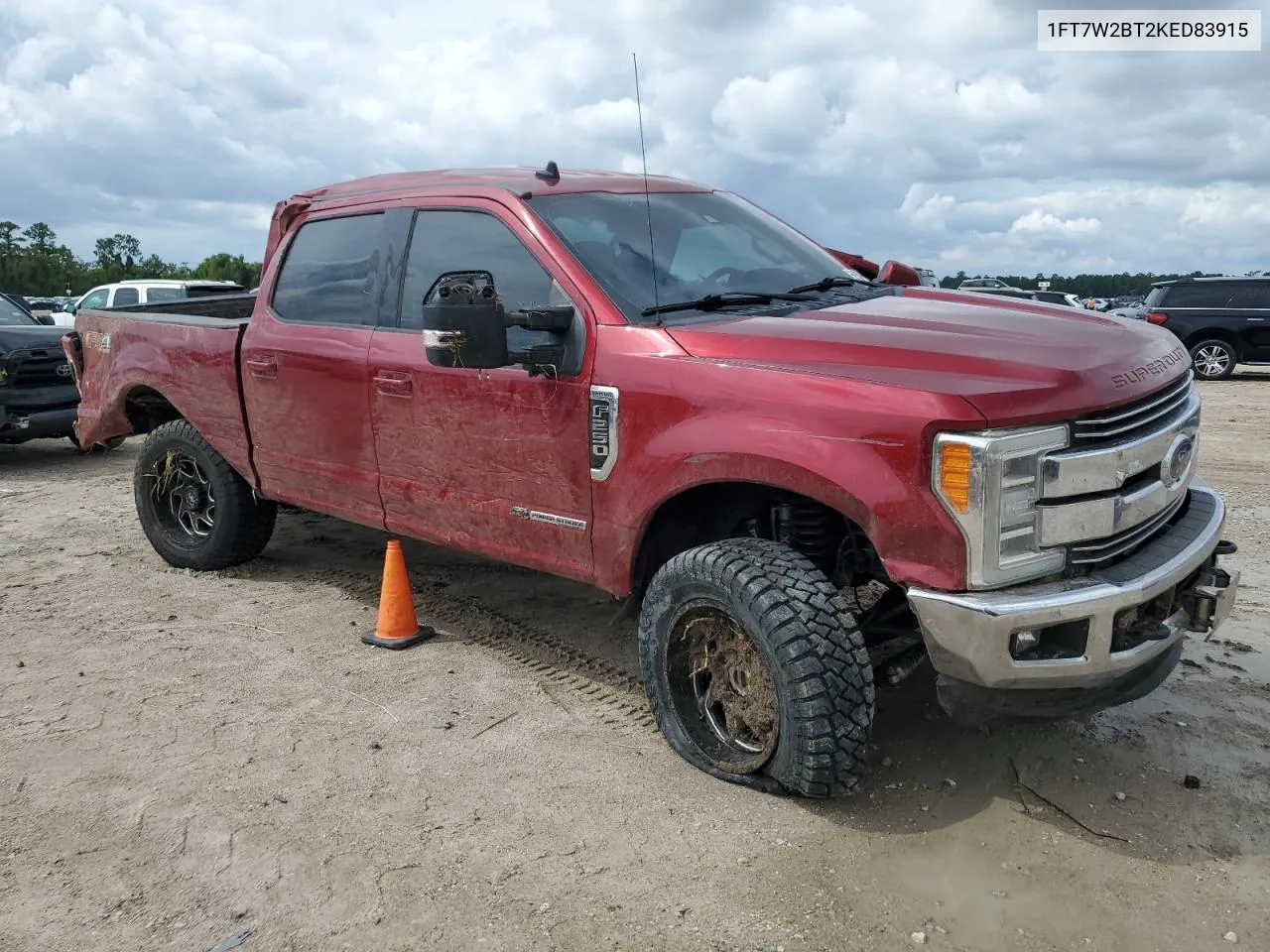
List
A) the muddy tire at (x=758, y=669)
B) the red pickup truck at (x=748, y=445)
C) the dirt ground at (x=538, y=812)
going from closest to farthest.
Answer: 1. the dirt ground at (x=538, y=812)
2. the red pickup truck at (x=748, y=445)
3. the muddy tire at (x=758, y=669)

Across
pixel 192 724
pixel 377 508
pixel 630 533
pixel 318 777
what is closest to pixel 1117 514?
pixel 630 533

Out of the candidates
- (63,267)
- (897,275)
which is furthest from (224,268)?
(897,275)

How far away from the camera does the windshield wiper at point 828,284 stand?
3953mm

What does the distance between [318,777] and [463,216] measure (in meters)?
2.18

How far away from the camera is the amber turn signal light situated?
2.67 meters

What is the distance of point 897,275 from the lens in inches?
180

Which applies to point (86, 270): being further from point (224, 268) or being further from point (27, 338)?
point (27, 338)

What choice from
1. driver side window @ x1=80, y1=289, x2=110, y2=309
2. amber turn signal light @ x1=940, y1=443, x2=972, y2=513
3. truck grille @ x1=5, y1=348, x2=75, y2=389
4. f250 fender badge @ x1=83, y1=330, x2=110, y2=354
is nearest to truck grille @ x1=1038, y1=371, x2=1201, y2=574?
amber turn signal light @ x1=940, y1=443, x2=972, y2=513

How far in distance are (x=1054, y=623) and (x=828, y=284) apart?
1.83 meters

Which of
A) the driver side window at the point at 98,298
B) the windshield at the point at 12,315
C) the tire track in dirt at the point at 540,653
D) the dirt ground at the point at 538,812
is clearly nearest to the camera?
the dirt ground at the point at 538,812

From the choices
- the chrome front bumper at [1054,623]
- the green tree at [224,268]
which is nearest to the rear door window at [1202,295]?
the chrome front bumper at [1054,623]

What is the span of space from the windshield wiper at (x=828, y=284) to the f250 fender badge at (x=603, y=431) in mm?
948

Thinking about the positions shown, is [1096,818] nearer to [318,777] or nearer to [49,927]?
[318,777]

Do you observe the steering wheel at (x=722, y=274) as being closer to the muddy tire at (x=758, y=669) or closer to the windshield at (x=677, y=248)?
the windshield at (x=677, y=248)
